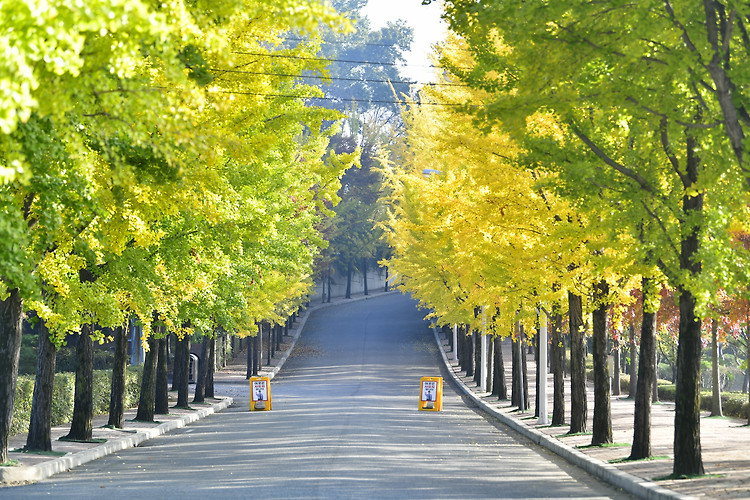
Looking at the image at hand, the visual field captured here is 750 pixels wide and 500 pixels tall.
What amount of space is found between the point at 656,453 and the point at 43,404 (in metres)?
11.4

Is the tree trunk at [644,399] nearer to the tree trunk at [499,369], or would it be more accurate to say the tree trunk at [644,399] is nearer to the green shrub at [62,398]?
the green shrub at [62,398]

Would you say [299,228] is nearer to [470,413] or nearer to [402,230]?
[470,413]

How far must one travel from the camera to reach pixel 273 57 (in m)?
17.6

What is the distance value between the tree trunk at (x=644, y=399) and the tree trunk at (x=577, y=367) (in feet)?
15.9

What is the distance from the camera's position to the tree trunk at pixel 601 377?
20969 mm

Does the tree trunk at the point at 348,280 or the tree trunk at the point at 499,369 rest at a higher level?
the tree trunk at the point at 348,280

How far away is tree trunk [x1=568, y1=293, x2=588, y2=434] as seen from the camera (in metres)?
23.6

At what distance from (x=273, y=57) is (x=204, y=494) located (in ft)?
24.5

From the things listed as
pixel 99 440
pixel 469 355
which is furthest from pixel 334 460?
pixel 469 355

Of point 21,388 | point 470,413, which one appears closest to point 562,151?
point 21,388

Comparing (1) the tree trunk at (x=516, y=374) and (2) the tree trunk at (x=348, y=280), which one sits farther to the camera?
(2) the tree trunk at (x=348, y=280)

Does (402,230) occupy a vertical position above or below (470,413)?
above

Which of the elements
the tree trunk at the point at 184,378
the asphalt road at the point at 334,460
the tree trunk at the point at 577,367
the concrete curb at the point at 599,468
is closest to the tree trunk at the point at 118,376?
the asphalt road at the point at 334,460

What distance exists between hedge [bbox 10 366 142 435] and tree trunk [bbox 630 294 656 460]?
46.0 feet
